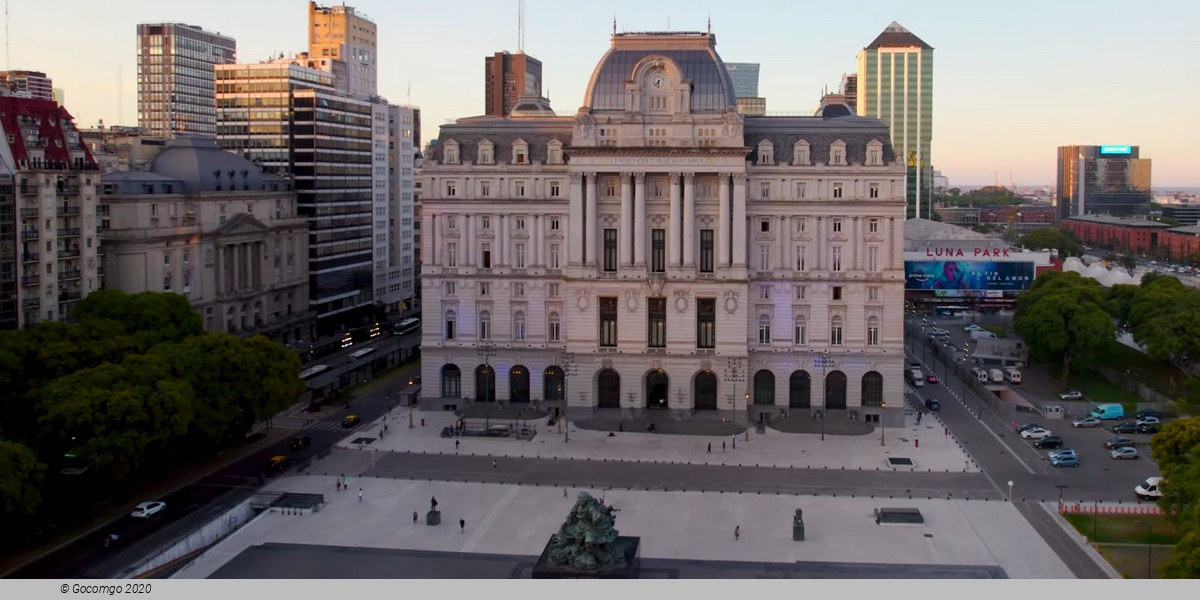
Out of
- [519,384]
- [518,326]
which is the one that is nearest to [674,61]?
[518,326]

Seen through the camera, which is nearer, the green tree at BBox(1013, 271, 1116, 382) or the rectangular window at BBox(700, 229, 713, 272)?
the rectangular window at BBox(700, 229, 713, 272)

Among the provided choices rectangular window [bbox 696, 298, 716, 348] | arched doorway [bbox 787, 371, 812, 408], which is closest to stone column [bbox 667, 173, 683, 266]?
rectangular window [bbox 696, 298, 716, 348]

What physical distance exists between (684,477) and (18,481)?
43.5 metres

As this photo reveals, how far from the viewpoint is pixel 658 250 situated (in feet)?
346

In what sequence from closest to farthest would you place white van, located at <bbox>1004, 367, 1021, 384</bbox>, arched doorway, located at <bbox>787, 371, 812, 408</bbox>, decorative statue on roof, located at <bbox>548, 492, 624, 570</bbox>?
decorative statue on roof, located at <bbox>548, 492, 624, 570</bbox> → arched doorway, located at <bbox>787, 371, 812, 408</bbox> → white van, located at <bbox>1004, 367, 1021, 384</bbox>

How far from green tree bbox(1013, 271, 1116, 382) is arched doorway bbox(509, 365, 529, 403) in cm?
5118

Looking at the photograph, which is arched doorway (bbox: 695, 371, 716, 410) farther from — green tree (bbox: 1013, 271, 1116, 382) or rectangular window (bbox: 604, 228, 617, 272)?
green tree (bbox: 1013, 271, 1116, 382)

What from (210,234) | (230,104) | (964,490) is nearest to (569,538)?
(964,490)

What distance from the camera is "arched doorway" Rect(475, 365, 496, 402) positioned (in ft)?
359

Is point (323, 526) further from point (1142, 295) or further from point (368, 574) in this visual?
point (1142, 295)

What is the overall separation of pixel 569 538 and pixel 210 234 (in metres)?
77.9

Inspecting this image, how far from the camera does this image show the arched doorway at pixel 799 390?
10538 cm

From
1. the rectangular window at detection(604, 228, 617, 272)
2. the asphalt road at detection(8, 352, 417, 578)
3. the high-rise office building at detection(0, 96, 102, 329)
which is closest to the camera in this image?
the asphalt road at detection(8, 352, 417, 578)

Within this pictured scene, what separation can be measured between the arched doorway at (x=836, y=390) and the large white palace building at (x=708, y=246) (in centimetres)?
13
